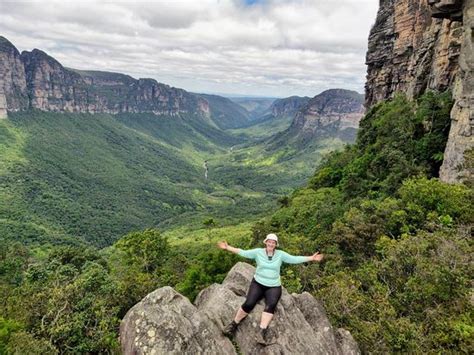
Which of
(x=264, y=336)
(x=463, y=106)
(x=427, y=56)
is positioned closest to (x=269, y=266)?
(x=264, y=336)

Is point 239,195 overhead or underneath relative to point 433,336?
underneath

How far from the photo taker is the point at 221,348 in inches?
439

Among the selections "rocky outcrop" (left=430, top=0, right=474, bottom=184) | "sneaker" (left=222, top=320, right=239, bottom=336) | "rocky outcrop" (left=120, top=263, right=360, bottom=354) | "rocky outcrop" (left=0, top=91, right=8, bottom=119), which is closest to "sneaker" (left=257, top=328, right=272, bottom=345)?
"rocky outcrop" (left=120, top=263, right=360, bottom=354)

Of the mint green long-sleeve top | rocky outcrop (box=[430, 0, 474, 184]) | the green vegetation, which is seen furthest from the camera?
rocky outcrop (box=[430, 0, 474, 184])

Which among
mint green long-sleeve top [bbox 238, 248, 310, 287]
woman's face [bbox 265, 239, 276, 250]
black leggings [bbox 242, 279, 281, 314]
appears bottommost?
black leggings [bbox 242, 279, 281, 314]

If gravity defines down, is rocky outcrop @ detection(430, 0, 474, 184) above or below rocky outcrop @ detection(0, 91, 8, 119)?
above

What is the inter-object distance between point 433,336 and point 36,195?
481 feet

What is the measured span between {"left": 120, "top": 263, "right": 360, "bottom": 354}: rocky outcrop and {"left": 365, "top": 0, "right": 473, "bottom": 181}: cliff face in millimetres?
15376

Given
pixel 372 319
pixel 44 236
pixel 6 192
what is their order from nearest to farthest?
pixel 372 319, pixel 44 236, pixel 6 192

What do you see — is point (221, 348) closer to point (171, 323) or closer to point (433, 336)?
point (171, 323)

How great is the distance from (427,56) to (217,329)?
39.1 m

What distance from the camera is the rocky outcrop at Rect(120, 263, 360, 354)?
10.6m

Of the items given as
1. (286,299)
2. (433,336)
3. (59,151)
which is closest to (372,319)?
(433,336)

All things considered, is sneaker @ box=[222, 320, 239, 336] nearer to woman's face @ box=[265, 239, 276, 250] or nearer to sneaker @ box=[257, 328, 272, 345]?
sneaker @ box=[257, 328, 272, 345]
